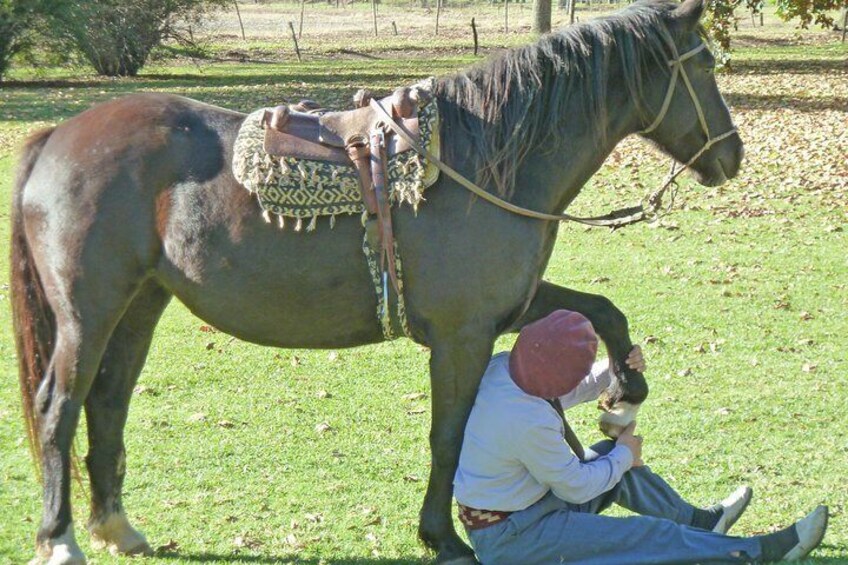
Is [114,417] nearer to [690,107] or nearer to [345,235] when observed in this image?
[345,235]

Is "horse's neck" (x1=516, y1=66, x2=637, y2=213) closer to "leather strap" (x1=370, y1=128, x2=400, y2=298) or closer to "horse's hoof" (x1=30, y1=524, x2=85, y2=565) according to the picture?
"leather strap" (x1=370, y1=128, x2=400, y2=298)

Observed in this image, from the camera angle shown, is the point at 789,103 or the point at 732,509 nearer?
the point at 732,509

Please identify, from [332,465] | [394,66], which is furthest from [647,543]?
[394,66]

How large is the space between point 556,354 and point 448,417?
0.63 metres

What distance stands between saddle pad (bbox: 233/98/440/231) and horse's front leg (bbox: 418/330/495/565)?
0.58 metres

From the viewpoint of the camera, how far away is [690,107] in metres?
4.55

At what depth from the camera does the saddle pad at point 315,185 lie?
4203 mm

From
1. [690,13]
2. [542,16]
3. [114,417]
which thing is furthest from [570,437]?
[542,16]

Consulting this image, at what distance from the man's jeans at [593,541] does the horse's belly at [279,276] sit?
955 mm

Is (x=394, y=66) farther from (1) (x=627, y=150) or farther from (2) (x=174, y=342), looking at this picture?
(2) (x=174, y=342)

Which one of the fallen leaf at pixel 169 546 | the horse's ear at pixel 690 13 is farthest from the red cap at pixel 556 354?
the fallen leaf at pixel 169 546

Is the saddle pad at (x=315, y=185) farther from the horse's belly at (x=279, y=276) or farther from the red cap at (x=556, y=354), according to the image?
the red cap at (x=556, y=354)

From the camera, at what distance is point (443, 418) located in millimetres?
4273

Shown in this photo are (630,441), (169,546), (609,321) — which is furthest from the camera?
(169,546)
